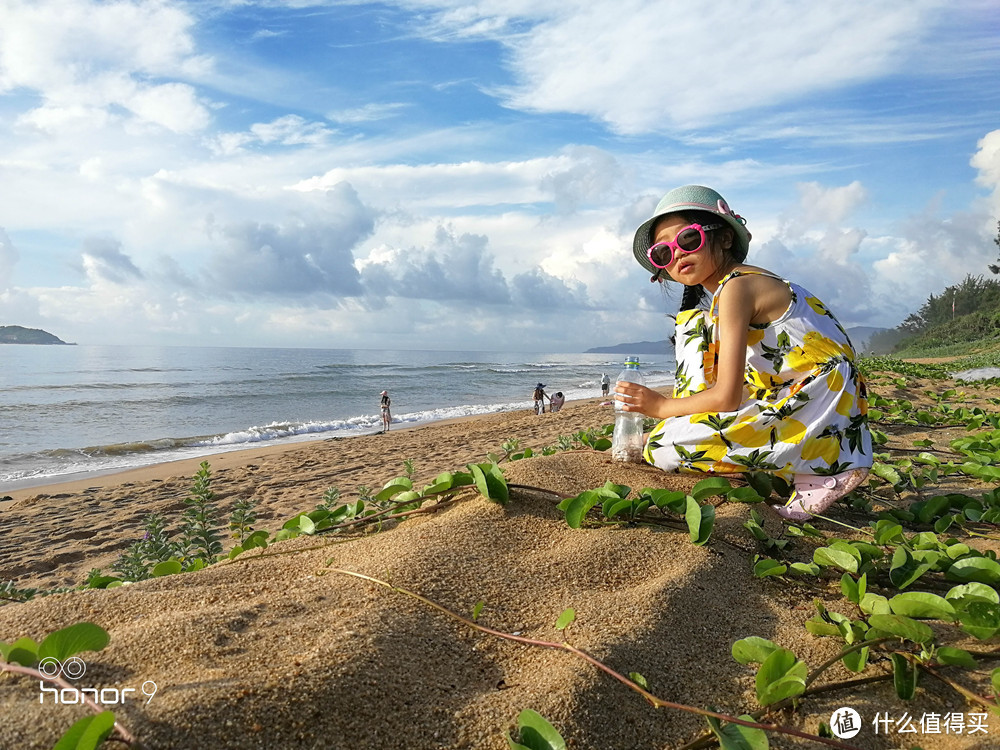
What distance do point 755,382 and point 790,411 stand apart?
195mm

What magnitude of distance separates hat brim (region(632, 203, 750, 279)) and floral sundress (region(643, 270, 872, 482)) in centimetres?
27

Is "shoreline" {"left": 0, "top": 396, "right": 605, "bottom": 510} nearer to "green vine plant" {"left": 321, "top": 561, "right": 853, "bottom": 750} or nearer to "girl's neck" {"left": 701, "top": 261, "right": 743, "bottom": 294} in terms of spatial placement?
"girl's neck" {"left": 701, "top": 261, "right": 743, "bottom": 294}

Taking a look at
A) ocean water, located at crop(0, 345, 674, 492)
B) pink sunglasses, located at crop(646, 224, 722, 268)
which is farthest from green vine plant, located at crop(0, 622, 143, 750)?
ocean water, located at crop(0, 345, 674, 492)

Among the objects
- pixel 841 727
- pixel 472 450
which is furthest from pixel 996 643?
pixel 472 450

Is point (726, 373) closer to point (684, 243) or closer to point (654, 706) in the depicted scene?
point (684, 243)

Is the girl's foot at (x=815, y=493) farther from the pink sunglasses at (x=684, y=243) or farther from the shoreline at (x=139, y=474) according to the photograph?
the shoreline at (x=139, y=474)

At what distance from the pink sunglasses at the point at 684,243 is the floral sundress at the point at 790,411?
0.75 ft

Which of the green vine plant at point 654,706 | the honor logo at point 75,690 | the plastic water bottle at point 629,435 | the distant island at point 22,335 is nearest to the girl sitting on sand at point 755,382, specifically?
the plastic water bottle at point 629,435

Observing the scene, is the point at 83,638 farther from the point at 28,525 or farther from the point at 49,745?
the point at 28,525

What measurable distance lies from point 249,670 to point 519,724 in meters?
0.52

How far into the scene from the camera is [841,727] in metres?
1.17

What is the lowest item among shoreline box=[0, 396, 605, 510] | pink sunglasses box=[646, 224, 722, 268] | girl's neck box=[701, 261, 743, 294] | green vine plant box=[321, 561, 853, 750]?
shoreline box=[0, 396, 605, 510]

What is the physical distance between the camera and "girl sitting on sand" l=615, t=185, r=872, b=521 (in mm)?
2455

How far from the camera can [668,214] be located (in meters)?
2.70
